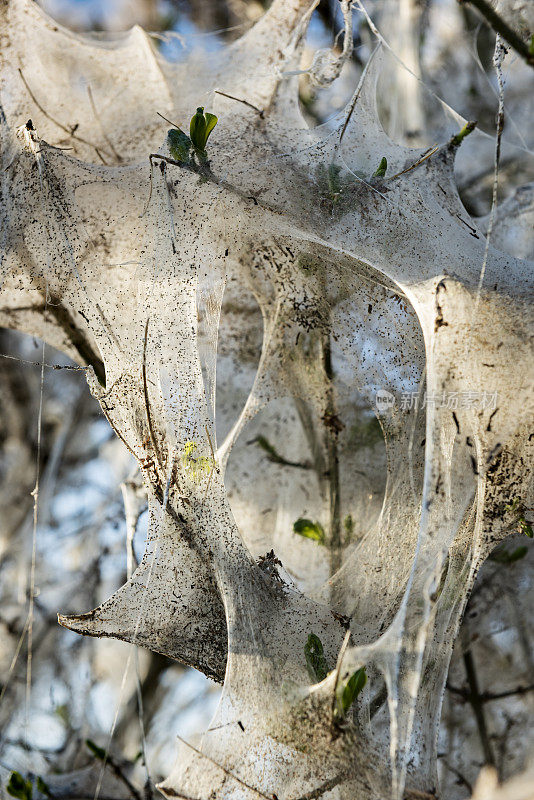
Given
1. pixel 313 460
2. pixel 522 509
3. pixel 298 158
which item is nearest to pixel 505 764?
pixel 313 460

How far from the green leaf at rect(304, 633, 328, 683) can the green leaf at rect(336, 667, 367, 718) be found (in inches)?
7.6

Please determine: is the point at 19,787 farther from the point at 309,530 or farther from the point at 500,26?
the point at 500,26

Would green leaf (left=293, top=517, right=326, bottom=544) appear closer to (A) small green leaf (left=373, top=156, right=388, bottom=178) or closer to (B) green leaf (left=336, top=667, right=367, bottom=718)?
(B) green leaf (left=336, top=667, right=367, bottom=718)

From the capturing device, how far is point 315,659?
2.01 meters

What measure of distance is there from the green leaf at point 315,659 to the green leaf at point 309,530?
70 cm

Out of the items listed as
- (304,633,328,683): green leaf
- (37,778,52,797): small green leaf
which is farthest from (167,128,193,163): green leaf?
(37,778,52,797): small green leaf

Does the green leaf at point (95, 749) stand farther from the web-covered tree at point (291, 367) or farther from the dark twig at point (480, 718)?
the dark twig at point (480, 718)

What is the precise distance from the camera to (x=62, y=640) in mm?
4715

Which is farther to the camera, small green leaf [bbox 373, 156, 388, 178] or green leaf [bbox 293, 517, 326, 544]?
green leaf [bbox 293, 517, 326, 544]

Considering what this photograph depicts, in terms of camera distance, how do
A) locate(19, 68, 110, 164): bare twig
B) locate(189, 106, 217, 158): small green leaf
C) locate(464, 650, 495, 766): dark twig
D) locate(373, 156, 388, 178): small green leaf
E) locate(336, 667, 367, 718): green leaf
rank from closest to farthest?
locate(336, 667, 367, 718): green leaf, locate(189, 106, 217, 158): small green leaf, locate(373, 156, 388, 178): small green leaf, locate(19, 68, 110, 164): bare twig, locate(464, 650, 495, 766): dark twig

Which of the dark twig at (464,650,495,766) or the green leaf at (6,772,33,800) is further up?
the dark twig at (464,650,495,766)

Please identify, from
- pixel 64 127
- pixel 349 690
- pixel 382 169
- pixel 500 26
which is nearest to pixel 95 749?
pixel 349 690

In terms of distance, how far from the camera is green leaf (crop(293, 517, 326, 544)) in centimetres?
272

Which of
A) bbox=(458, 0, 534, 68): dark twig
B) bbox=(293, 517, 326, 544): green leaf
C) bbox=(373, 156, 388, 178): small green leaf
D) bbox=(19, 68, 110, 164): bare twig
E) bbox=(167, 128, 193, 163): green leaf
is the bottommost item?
bbox=(293, 517, 326, 544): green leaf
